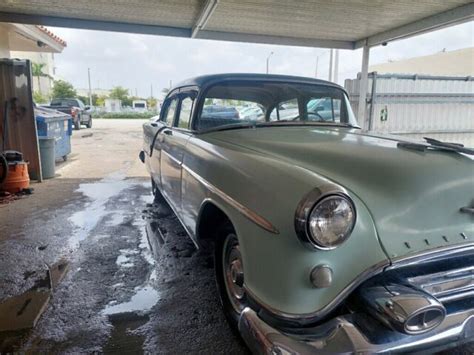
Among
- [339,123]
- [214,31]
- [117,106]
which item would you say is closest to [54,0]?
[214,31]

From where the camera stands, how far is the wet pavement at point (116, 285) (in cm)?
231

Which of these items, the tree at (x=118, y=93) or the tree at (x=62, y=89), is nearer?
the tree at (x=62, y=89)

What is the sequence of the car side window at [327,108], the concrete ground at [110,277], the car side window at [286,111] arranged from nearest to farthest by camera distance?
the concrete ground at [110,277] < the car side window at [286,111] < the car side window at [327,108]

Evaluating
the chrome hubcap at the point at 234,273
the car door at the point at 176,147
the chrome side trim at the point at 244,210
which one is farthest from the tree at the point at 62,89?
the chrome hubcap at the point at 234,273

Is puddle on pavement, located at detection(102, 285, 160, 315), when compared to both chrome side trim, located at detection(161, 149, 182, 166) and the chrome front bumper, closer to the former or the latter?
chrome side trim, located at detection(161, 149, 182, 166)

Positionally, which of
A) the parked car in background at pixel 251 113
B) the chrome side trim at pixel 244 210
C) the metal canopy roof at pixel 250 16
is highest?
the metal canopy roof at pixel 250 16

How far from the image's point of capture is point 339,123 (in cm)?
349

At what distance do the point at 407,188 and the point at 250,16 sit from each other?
6097 mm

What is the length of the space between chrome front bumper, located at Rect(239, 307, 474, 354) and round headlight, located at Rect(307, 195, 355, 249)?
35cm

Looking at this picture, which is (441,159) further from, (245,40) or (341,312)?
(245,40)

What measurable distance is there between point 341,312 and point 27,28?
997 cm

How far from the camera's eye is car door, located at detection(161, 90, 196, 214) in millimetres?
3341

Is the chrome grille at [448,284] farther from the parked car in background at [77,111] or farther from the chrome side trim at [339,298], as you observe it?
the parked car in background at [77,111]

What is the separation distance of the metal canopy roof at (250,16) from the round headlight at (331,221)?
5.32 meters
